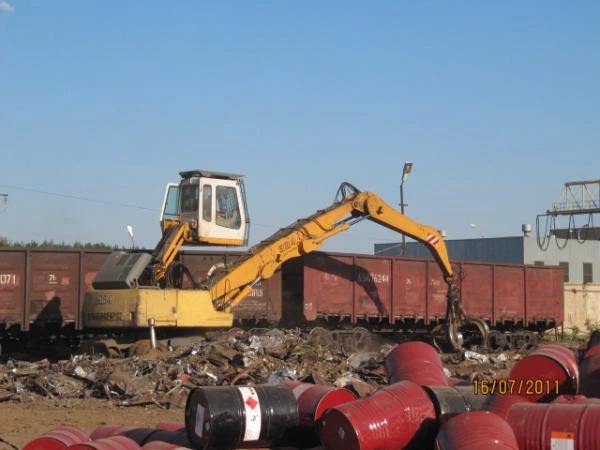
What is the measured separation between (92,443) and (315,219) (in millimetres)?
14929

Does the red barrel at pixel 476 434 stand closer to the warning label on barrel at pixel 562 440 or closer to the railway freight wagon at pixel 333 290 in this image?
the warning label on barrel at pixel 562 440

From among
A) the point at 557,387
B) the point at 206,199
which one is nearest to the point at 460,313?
A: the point at 206,199

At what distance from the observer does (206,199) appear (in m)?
19.7

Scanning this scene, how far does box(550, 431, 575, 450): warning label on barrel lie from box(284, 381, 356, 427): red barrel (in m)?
1.97

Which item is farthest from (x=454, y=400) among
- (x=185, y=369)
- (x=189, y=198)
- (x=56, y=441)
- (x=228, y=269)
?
(x=189, y=198)

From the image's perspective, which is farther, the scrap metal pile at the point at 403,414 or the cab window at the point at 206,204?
the cab window at the point at 206,204

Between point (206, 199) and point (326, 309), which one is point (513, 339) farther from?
point (206, 199)

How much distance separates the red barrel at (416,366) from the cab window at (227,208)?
1123cm

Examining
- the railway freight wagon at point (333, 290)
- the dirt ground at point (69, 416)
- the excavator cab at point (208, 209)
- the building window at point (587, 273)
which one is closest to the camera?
the dirt ground at point (69, 416)

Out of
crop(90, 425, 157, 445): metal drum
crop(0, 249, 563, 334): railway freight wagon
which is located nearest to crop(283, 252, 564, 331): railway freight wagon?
crop(0, 249, 563, 334): railway freight wagon

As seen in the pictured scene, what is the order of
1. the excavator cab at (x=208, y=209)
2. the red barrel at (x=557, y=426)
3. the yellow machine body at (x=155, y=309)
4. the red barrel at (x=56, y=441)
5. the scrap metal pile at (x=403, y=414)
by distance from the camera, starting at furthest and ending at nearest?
1. the excavator cab at (x=208, y=209)
2. the yellow machine body at (x=155, y=309)
3. the red barrel at (x=56, y=441)
4. the scrap metal pile at (x=403, y=414)
5. the red barrel at (x=557, y=426)

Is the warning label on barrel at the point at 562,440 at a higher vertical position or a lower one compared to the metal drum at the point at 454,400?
lower

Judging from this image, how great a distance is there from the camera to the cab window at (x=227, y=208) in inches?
782
